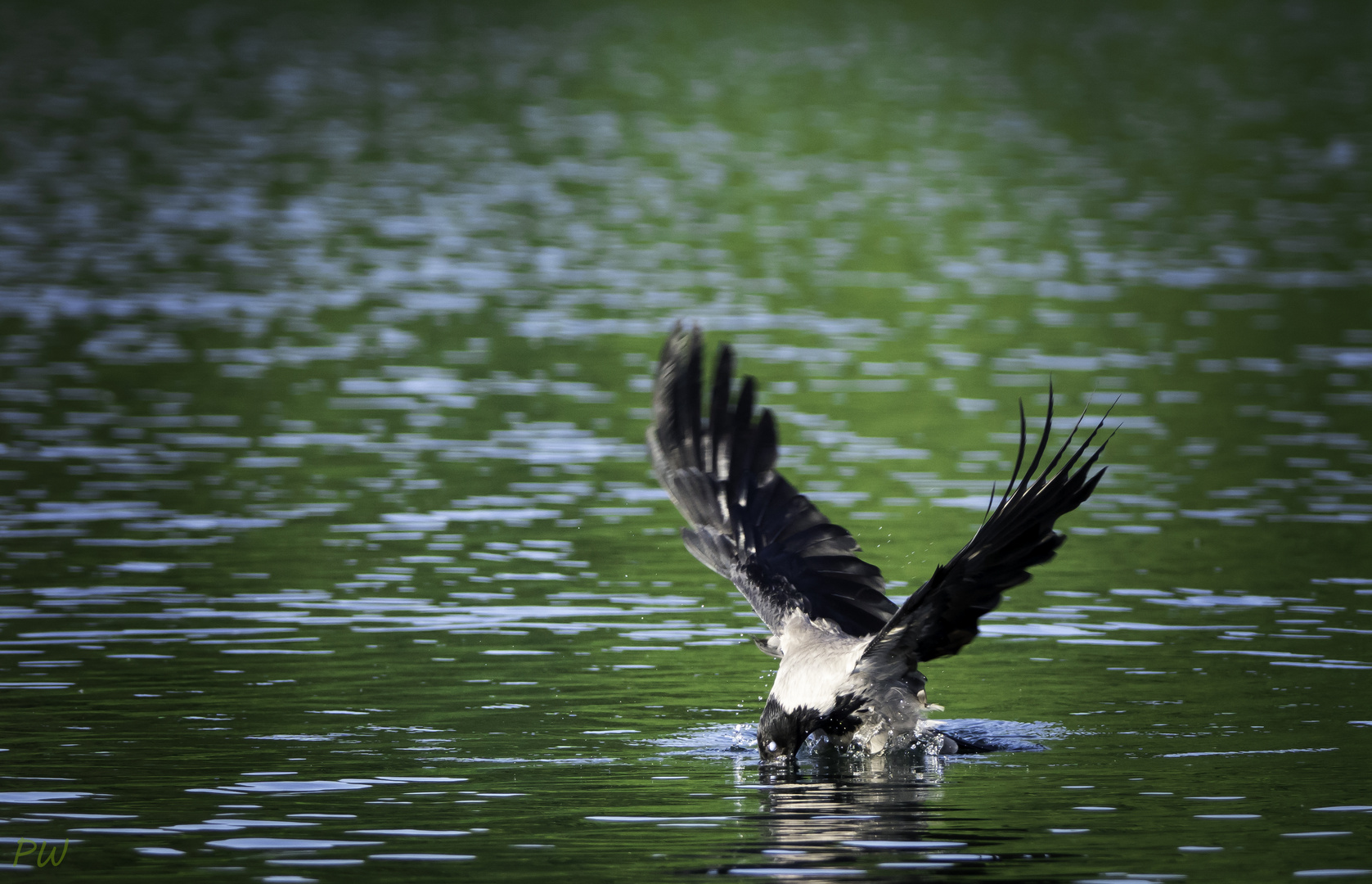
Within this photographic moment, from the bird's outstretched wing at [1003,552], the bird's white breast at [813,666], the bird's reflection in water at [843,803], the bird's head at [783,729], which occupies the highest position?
the bird's outstretched wing at [1003,552]

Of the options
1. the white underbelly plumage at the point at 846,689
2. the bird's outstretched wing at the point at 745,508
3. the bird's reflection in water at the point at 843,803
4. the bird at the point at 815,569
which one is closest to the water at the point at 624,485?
the bird's reflection in water at the point at 843,803

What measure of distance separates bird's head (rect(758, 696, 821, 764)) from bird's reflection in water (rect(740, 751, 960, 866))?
0.34 ft

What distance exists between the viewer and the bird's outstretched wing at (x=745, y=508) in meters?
13.3

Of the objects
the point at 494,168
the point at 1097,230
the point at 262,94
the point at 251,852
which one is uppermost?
the point at 262,94

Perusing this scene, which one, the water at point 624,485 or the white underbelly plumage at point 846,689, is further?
the white underbelly plumage at point 846,689

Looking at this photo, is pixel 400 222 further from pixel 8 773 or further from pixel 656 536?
pixel 8 773

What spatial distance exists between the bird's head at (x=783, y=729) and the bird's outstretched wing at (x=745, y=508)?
934 mm

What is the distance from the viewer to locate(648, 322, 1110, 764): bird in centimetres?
1099

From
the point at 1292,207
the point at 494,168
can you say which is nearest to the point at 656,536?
the point at 1292,207

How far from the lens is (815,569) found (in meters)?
13.5

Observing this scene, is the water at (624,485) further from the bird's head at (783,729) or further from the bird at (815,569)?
the bird at (815,569)

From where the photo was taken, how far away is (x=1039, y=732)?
13.2 metres

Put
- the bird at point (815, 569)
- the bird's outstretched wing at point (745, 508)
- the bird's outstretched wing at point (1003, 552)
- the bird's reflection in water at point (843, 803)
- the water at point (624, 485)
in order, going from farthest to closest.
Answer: the bird's outstretched wing at point (745, 508) < the water at point (624, 485) < the bird at point (815, 569) < the bird's outstretched wing at point (1003, 552) < the bird's reflection in water at point (843, 803)

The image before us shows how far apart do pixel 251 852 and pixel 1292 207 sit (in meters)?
37.1
